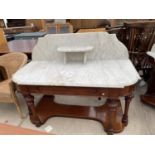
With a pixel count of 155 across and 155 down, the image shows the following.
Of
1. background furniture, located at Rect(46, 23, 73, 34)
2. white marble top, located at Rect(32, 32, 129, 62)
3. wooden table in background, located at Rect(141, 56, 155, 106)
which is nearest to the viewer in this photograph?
white marble top, located at Rect(32, 32, 129, 62)

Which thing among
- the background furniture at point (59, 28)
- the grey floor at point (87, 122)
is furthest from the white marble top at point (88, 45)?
the background furniture at point (59, 28)

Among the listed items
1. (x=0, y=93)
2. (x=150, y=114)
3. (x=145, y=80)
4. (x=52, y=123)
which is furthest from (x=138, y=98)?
(x=0, y=93)

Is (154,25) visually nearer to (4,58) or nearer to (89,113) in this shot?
(89,113)

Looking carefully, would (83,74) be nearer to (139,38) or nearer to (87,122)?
(87,122)

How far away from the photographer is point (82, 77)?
1331 mm

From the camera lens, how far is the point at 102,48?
1615 mm

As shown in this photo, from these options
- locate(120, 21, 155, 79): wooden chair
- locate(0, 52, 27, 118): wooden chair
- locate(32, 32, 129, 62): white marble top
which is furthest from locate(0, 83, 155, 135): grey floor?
locate(32, 32, 129, 62): white marble top

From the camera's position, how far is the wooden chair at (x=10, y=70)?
68.8 inches

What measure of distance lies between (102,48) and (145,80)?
1312 mm

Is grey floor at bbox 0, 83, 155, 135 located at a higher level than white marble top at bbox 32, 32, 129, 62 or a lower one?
lower

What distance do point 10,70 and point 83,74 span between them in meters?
1.22

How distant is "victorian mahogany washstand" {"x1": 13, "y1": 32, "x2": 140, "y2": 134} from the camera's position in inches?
50.6

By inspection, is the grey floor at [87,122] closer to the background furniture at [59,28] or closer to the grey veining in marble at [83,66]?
the grey veining in marble at [83,66]

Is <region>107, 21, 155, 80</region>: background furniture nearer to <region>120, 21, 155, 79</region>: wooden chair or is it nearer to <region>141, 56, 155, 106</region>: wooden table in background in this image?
<region>120, 21, 155, 79</region>: wooden chair
